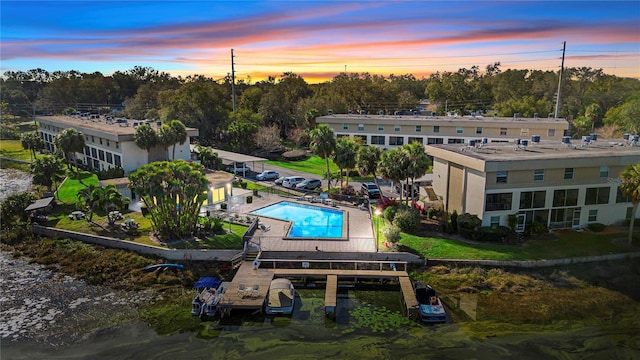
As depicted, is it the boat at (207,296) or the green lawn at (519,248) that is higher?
the green lawn at (519,248)

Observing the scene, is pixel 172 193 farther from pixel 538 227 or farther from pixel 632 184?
pixel 632 184

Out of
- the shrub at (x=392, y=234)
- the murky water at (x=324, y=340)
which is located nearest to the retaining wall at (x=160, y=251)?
the murky water at (x=324, y=340)

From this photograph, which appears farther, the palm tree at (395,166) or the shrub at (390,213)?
the shrub at (390,213)

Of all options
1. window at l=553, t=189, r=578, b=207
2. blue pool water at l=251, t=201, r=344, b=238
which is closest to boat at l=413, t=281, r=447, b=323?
blue pool water at l=251, t=201, r=344, b=238

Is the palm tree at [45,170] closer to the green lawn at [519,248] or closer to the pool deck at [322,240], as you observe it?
the pool deck at [322,240]

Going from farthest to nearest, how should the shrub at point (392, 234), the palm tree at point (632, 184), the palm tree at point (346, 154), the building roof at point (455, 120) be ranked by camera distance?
the building roof at point (455, 120), the palm tree at point (346, 154), the shrub at point (392, 234), the palm tree at point (632, 184)

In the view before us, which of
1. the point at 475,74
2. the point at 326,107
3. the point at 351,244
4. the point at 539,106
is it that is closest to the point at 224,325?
the point at 351,244

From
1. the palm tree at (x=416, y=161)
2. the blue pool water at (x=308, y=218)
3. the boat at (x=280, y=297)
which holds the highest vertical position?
the palm tree at (x=416, y=161)
